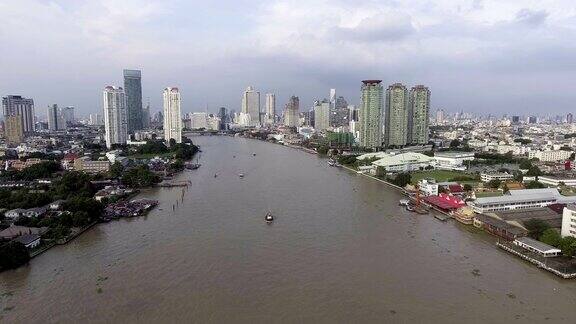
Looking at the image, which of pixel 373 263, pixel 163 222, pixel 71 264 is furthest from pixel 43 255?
pixel 373 263

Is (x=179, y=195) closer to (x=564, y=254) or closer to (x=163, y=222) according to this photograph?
(x=163, y=222)

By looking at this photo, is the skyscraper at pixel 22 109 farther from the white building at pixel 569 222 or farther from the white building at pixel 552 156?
the white building at pixel 569 222

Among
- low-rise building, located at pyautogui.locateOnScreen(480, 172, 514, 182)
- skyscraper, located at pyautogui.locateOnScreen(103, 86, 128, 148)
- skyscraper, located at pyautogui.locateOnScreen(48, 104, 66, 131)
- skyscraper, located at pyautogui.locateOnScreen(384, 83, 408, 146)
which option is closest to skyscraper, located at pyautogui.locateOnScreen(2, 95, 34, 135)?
skyscraper, located at pyautogui.locateOnScreen(48, 104, 66, 131)

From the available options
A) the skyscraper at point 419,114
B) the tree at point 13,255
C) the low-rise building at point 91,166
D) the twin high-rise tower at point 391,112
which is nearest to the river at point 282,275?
the tree at point 13,255

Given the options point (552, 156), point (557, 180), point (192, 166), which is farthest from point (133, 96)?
point (557, 180)

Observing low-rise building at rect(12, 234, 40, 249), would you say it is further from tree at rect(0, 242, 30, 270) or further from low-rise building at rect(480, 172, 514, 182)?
low-rise building at rect(480, 172, 514, 182)

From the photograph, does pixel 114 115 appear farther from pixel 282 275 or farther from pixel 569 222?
pixel 569 222
